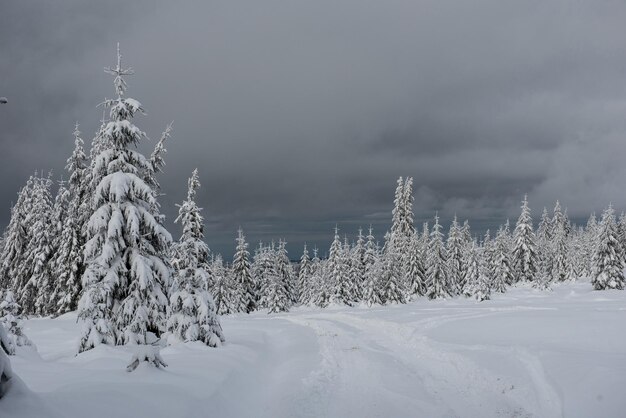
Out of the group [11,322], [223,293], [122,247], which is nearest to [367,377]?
[122,247]

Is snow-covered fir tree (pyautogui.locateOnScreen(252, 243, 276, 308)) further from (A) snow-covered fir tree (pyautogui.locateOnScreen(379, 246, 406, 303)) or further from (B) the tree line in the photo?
(A) snow-covered fir tree (pyautogui.locateOnScreen(379, 246, 406, 303))

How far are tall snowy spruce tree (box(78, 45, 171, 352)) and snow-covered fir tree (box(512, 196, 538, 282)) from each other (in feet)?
219

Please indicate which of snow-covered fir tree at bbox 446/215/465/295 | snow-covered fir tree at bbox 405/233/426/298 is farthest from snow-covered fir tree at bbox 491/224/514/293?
snow-covered fir tree at bbox 405/233/426/298

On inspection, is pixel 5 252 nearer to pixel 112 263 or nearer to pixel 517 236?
pixel 112 263

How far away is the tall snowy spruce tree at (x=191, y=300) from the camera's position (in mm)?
18500

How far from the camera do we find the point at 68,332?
26.3 meters

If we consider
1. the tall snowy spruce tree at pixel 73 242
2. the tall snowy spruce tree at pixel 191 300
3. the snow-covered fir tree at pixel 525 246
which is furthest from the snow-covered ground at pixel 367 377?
the snow-covered fir tree at pixel 525 246

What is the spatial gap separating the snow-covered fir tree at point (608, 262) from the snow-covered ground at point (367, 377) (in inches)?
1412

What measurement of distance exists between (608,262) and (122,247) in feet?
182

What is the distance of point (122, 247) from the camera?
55.0 feet

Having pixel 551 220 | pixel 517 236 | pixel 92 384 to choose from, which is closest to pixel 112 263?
pixel 92 384

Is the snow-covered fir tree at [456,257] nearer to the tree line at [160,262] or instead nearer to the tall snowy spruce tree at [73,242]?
the tree line at [160,262]

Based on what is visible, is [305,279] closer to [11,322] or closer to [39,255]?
[39,255]

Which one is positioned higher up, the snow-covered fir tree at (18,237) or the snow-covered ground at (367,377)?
the snow-covered fir tree at (18,237)
